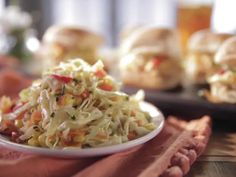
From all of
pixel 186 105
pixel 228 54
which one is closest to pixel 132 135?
pixel 186 105

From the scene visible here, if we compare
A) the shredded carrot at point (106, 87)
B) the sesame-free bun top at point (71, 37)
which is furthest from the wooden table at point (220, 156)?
the sesame-free bun top at point (71, 37)

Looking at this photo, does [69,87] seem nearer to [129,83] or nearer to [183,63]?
[129,83]

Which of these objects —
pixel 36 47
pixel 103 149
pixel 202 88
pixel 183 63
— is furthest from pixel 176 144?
pixel 36 47

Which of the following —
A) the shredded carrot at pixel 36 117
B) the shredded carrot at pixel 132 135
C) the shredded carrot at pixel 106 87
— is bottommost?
the shredded carrot at pixel 132 135

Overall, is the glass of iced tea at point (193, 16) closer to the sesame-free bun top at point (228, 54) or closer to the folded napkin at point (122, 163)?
the sesame-free bun top at point (228, 54)

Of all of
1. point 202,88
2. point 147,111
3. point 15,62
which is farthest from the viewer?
point 15,62

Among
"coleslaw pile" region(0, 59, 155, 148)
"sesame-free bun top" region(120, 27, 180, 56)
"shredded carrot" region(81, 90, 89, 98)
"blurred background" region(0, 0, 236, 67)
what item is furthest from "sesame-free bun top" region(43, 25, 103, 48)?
"blurred background" region(0, 0, 236, 67)
